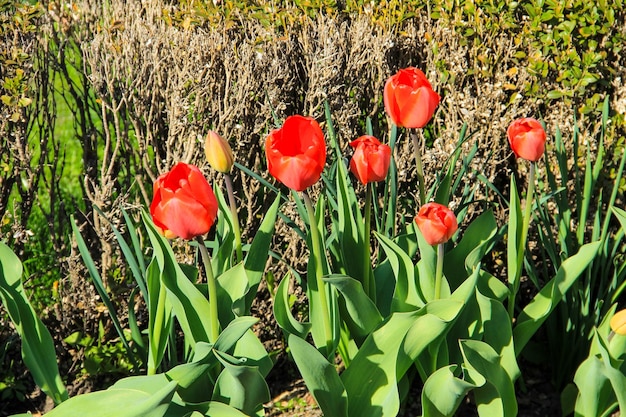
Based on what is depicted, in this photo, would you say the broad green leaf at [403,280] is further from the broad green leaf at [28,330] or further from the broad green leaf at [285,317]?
the broad green leaf at [28,330]

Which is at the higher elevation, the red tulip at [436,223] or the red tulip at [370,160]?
the red tulip at [370,160]

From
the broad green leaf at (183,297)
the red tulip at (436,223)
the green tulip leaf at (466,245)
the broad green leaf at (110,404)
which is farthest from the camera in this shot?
the green tulip leaf at (466,245)

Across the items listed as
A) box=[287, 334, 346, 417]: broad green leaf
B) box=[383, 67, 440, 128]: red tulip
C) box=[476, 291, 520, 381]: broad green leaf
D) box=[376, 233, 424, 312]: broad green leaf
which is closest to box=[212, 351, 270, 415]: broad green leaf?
box=[287, 334, 346, 417]: broad green leaf

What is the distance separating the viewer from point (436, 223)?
5.94 ft

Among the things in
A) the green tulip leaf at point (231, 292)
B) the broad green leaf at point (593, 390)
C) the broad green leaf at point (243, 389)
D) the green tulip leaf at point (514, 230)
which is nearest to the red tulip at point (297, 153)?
the green tulip leaf at point (231, 292)

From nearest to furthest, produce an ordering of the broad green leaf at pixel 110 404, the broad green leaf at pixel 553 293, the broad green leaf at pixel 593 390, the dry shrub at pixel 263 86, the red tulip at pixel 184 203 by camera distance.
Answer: the red tulip at pixel 184 203
the broad green leaf at pixel 110 404
the broad green leaf at pixel 593 390
the broad green leaf at pixel 553 293
the dry shrub at pixel 263 86

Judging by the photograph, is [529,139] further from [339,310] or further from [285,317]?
[285,317]

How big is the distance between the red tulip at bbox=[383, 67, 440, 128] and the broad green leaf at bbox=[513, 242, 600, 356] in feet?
2.10

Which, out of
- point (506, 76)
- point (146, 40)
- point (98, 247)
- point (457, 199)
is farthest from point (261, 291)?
point (506, 76)

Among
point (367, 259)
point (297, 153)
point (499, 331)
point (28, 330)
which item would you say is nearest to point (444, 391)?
point (499, 331)

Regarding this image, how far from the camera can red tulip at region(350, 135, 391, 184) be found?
188 centimetres

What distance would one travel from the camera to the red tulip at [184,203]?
1.61 metres

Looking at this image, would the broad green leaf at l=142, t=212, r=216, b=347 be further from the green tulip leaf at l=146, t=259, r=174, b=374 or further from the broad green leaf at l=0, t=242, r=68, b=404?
the broad green leaf at l=0, t=242, r=68, b=404

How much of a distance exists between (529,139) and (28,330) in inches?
58.5
